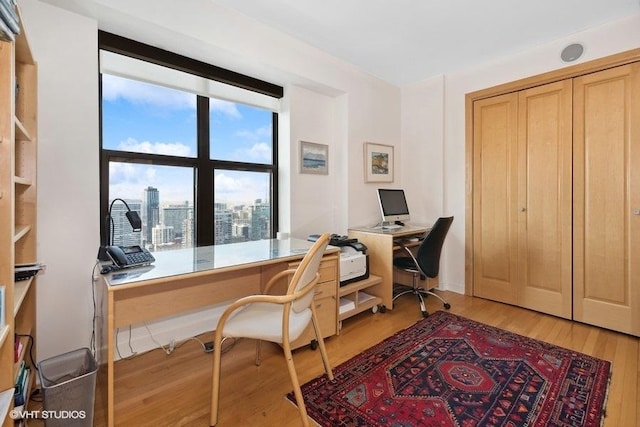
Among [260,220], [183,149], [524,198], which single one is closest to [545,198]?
[524,198]

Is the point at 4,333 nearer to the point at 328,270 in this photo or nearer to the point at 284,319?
the point at 284,319

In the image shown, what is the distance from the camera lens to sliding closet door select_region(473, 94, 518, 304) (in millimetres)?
3045

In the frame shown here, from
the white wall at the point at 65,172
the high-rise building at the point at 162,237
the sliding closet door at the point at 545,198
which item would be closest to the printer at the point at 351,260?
the high-rise building at the point at 162,237

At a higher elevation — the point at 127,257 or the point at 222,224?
the point at 222,224

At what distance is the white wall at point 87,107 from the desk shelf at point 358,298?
84 cm

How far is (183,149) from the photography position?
251 cm

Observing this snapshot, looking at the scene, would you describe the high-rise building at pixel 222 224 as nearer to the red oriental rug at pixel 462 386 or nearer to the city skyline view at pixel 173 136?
the city skyline view at pixel 173 136

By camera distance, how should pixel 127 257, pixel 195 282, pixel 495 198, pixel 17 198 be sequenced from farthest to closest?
pixel 495 198 → pixel 195 282 → pixel 127 257 → pixel 17 198

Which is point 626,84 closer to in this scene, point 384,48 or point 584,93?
point 584,93

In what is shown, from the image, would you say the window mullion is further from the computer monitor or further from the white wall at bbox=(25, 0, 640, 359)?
the computer monitor

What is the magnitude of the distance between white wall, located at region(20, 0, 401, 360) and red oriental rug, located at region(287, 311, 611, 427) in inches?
53.6

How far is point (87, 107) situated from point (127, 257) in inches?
38.8

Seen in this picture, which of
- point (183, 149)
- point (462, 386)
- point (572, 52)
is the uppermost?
point (572, 52)

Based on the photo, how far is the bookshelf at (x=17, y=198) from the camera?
1.00 meters
